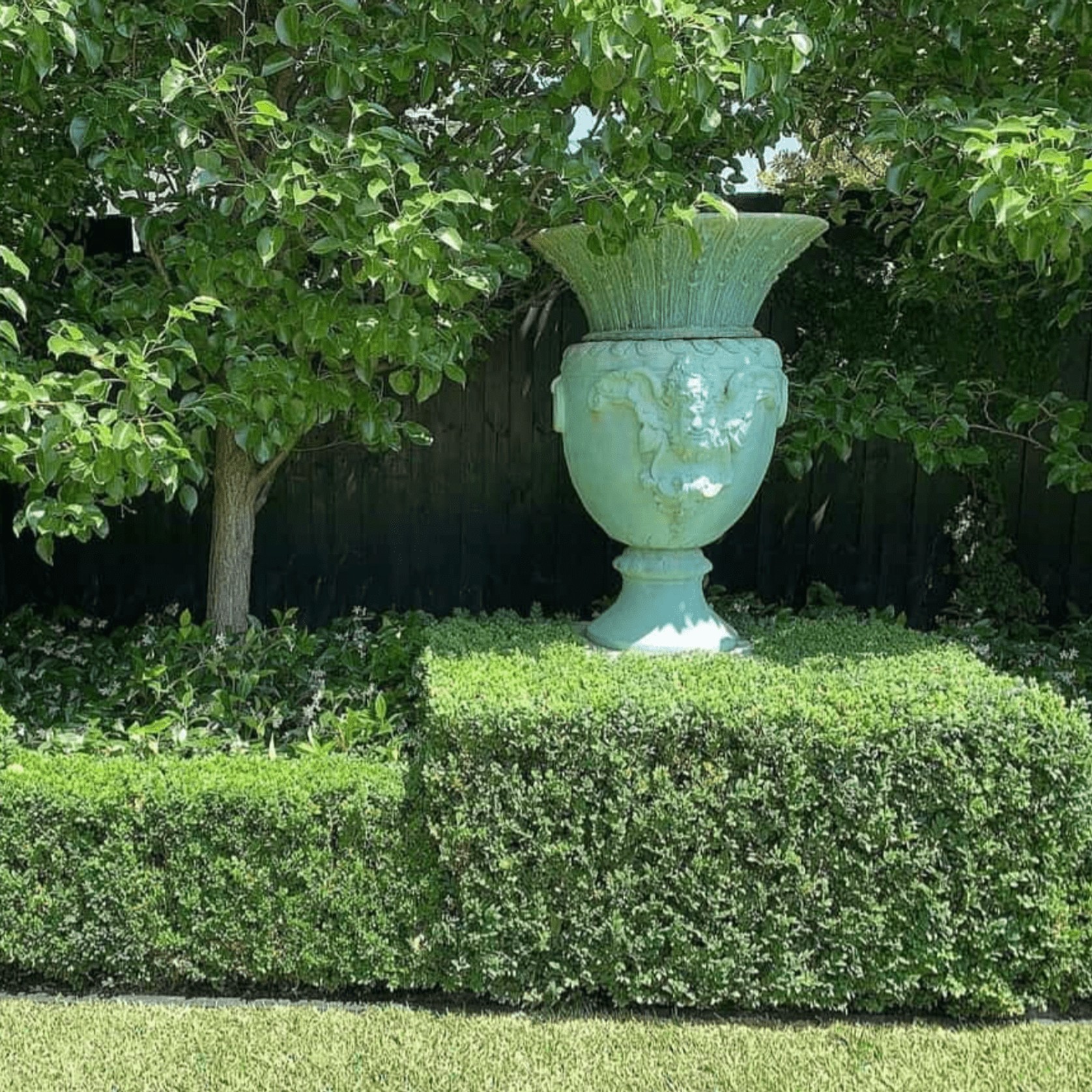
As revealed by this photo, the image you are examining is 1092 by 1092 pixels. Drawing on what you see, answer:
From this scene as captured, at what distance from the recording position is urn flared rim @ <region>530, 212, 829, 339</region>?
2.84 metres

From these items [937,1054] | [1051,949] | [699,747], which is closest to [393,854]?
[699,747]

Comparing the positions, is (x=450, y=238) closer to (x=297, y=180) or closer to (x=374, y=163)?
(x=374, y=163)

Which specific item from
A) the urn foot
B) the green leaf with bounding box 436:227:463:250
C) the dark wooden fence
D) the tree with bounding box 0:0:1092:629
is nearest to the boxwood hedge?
the urn foot

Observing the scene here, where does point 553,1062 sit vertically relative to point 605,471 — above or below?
below

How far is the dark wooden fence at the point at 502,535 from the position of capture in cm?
438

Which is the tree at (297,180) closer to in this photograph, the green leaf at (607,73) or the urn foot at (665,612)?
the green leaf at (607,73)

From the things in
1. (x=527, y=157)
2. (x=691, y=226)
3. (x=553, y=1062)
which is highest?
(x=527, y=157)

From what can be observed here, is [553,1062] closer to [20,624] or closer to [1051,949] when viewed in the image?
[1051,949]

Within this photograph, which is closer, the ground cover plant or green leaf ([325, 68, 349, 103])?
green leaf ([325, 68, 349, 103])

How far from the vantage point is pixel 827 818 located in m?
2.40

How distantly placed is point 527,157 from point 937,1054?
235 centimetres

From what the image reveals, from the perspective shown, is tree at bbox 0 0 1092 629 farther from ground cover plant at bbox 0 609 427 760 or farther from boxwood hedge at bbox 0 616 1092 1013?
boxwood hedge at bbox 0 616 1092 1013

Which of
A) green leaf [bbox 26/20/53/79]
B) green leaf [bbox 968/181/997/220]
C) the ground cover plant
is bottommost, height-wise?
the ground cover plant

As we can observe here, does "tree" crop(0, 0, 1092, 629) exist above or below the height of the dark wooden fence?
above
